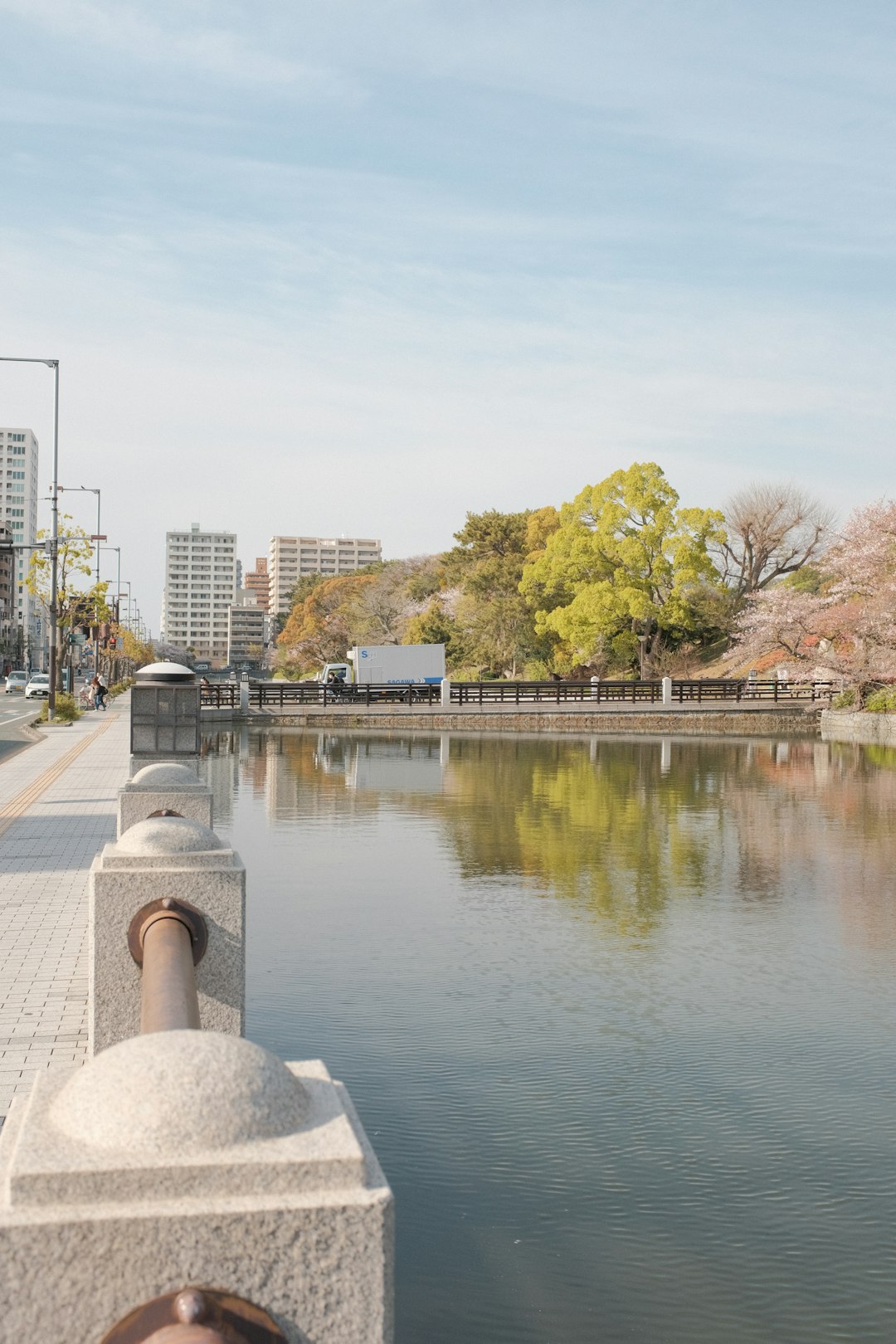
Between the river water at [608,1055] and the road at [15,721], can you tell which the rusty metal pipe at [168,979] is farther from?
the road at [15,721]

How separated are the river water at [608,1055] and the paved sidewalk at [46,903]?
1295mm

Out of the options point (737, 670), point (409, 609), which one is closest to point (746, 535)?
point (737, 670)

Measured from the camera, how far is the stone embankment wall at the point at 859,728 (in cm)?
4134

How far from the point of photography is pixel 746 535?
247 feet

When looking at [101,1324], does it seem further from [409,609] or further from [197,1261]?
[409,609]

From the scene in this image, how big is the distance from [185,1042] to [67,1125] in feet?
0.75

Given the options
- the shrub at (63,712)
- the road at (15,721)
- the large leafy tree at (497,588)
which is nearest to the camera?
the road at (15,721)

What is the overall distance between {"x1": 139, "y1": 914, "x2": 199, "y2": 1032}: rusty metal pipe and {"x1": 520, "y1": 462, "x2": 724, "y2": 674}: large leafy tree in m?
55.8

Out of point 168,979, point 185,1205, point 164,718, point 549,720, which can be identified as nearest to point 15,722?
point 549,720

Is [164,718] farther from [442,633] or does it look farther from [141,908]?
[442,633]

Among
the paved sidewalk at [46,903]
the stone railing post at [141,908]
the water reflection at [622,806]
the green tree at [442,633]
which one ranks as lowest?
the water reflection at [622,806]

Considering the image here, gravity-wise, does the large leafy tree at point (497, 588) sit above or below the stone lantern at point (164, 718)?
above

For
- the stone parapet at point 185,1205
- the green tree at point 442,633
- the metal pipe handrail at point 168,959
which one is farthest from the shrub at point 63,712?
the stone parapet at point 185,1205

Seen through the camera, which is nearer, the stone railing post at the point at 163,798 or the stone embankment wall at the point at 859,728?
the stone railing post at the point at 163,798
